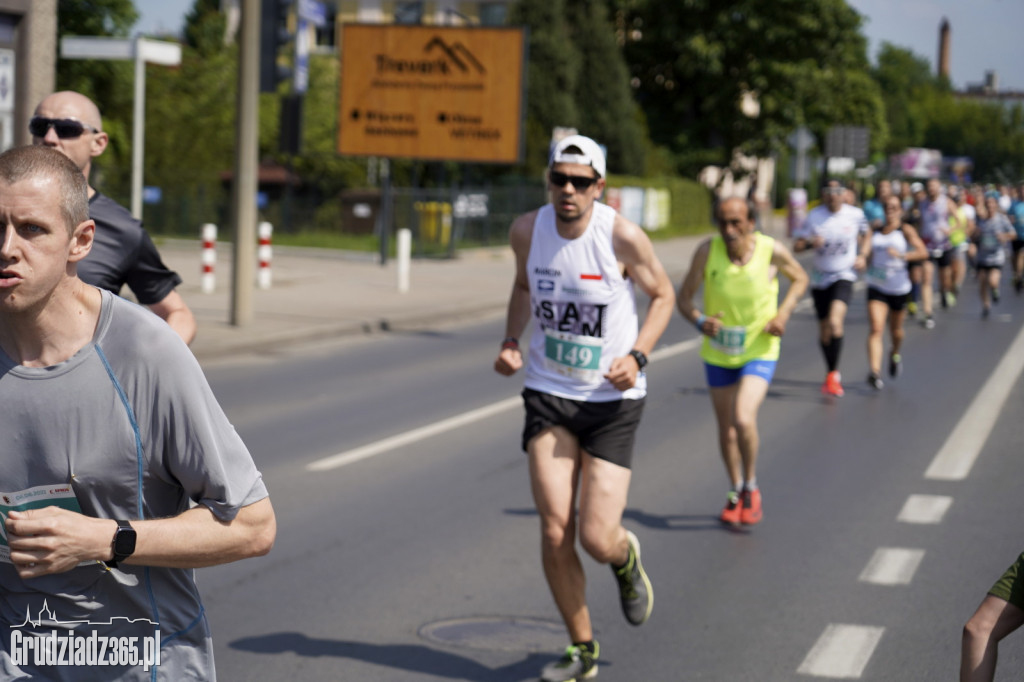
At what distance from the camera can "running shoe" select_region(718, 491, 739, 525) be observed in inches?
316

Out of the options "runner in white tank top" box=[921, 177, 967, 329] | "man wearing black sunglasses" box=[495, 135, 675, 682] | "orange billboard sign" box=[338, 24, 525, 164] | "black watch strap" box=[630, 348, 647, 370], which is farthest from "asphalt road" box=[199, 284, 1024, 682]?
"orange billboard sign" box=[338, 24, 525, 164]

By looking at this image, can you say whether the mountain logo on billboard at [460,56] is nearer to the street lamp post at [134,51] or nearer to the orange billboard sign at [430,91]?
the orange billboard sign at [430,91]

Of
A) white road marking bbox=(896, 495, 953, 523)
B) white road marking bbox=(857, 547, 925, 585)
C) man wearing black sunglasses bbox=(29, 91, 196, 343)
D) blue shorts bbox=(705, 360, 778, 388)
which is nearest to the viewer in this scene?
man wearing black sunglasses bbox=(29, 91, 196, 343)

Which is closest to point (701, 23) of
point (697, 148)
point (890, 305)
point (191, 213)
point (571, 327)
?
point (697, 148)

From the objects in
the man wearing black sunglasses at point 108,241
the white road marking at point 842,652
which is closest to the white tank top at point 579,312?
the white road marking at point 842,652

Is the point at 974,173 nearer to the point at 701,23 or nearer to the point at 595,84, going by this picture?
the point at 595,84

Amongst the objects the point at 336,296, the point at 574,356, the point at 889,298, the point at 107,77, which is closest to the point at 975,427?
the point at 889,298

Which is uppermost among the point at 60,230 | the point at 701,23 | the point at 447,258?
the point at 701,23

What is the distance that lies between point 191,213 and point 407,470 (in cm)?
3007

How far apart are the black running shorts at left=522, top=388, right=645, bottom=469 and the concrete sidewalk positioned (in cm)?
1005

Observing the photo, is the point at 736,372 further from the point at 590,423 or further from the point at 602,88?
the point at 602,88

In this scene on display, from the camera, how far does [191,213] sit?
3822cm

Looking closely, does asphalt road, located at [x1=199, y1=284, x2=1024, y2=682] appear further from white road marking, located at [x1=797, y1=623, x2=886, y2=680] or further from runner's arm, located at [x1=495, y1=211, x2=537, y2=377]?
runner's arm, located at [x1=495, y1=211, x2=537, y2=377]

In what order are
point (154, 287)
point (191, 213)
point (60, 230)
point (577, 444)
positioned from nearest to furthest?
point (60, 230)
point (154, 287)
point (577, 444)
point (191, 213)
